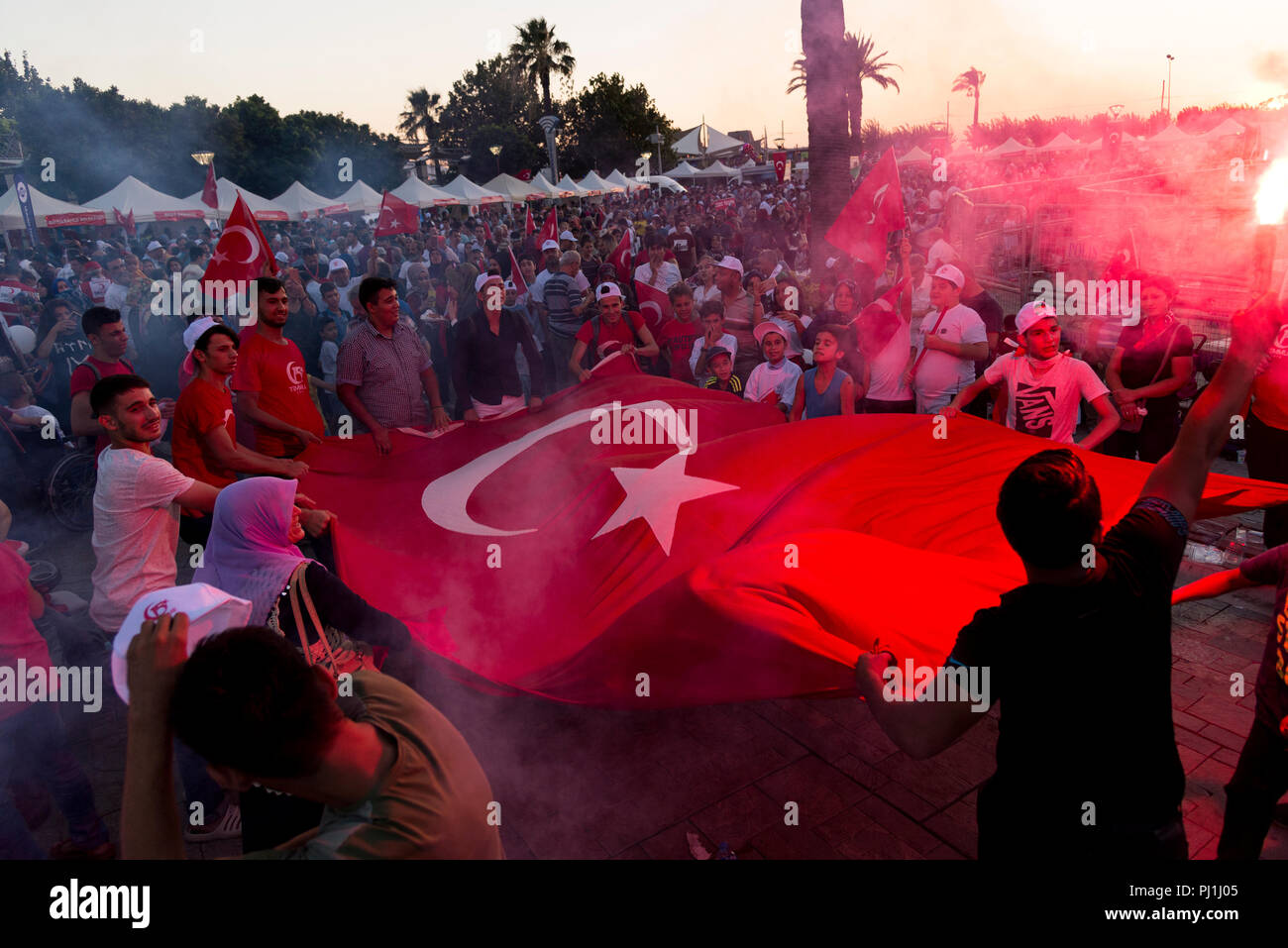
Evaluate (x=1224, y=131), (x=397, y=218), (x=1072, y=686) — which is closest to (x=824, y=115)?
(x=1072, y=686)

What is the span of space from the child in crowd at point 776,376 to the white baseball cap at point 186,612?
485 cm

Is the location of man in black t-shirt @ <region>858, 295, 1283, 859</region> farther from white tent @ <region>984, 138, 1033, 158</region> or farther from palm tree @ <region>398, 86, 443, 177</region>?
palm tree @ <region>398, 86, 443, 177</region>

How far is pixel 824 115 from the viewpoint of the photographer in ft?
31.7

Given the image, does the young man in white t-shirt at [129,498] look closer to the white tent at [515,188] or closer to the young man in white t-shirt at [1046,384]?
the young man in white t-shirt at [1046,384]

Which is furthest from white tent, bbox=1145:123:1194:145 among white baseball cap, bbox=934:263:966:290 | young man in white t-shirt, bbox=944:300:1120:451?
young man in white t-shirt, bbox=944:300:1120:451

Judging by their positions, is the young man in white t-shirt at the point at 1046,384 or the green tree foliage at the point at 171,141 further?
the green tree foliage at the point at 171,141

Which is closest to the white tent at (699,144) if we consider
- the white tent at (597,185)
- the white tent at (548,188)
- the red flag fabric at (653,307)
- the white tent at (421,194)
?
the white tent at (597,185)

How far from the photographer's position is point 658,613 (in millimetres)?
3471

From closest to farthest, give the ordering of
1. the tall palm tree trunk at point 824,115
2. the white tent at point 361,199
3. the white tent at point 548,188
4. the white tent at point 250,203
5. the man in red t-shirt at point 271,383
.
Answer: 1. the man in red t-shirt at point 271,383
2. the tall palm tree trunk at point 824,115
3. the white tent at point 250,203
4. the white tent at point 361,199
5. the white tent at point 548,188

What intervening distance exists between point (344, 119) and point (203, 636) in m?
87.0

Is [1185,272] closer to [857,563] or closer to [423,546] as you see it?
[857,563]

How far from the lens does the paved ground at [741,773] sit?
343 centimetres

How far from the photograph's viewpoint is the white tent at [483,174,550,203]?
31203 mm

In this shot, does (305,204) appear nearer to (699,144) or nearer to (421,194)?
(421,194)
